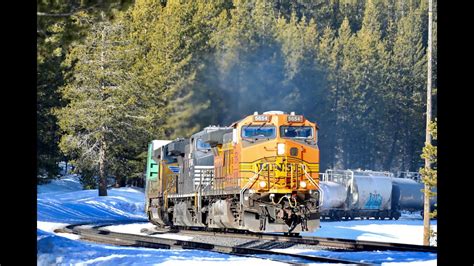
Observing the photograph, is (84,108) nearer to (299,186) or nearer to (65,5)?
(299,186)

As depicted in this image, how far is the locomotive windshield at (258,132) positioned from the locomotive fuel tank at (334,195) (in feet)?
82.8

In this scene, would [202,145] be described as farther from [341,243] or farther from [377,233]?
[377,233]

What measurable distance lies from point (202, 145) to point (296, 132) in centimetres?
505

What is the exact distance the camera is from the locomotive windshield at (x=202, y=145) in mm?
28562

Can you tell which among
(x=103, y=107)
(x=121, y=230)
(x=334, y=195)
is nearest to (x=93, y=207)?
(x=103, y=107)

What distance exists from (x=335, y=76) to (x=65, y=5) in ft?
259

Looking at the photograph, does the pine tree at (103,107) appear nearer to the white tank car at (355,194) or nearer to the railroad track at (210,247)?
the white tank car at (355,194)

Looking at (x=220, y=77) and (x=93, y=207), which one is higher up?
(x=220, y=77)

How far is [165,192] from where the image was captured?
33.8 meters

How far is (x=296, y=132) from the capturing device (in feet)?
80.3

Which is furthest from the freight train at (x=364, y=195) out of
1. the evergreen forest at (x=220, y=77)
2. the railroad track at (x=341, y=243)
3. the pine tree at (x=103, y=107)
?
the railroad track at (x=341, y=243)
